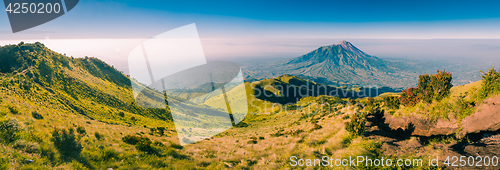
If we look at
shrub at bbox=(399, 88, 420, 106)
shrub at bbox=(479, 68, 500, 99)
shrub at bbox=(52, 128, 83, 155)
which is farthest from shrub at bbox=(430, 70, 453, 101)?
shrub at bbox=(52, 128, 83, 155)

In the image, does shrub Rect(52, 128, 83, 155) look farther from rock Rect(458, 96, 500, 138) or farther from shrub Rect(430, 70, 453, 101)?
shrub Rect(430, 70, 453, 101)

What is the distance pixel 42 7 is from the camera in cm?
1012

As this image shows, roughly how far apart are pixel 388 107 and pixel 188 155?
91.9 feet

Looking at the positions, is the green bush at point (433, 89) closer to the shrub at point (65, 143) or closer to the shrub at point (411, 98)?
the shrub at point (411, 98)

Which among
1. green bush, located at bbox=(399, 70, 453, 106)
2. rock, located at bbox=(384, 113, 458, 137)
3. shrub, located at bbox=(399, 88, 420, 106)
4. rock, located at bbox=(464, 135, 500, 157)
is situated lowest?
rock, located at bbox=(384, 113, 458, 137)

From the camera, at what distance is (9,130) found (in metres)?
7.68

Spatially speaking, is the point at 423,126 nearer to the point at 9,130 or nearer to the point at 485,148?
the point at 485,148

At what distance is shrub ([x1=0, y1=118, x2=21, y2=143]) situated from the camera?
7305 millimetres

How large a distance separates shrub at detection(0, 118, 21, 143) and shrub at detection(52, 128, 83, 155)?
4.12 ft

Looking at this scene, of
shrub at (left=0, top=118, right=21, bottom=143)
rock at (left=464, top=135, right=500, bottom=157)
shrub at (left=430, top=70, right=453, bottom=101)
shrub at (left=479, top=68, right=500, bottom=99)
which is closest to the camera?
shrub at (left=0, top=118, right=21, bottom=143)

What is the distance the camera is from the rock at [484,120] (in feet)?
36.2

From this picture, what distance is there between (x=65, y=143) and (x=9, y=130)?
209cm

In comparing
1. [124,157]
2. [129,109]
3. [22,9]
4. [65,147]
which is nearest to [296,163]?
[124,157]

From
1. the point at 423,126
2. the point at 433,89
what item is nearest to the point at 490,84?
the point at 433,89
